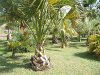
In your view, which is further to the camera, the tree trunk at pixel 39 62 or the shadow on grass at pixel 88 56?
the shadow on grass at pixel 88 56

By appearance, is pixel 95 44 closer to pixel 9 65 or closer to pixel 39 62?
pixel 39 62

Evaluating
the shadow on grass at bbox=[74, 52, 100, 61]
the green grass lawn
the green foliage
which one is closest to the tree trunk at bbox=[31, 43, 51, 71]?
the green grass lawn

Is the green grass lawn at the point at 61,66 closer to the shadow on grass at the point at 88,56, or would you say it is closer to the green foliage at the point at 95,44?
the shadow on grass at the point at 88,56

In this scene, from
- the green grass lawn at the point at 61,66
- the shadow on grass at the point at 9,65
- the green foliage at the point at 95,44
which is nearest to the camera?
the green grass lawn at the point at 61,66

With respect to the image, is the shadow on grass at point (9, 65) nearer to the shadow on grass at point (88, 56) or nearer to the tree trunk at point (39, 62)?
the tree trunk at point (39, 62)

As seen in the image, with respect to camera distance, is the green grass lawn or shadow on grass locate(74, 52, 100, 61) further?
shadow on grass locate(74, 52, 100, 61)

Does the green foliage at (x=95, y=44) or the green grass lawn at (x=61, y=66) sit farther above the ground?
the green foliage at (x=95, y=44)

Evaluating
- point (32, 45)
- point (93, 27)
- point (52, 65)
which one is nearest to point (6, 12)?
point (52, 65)

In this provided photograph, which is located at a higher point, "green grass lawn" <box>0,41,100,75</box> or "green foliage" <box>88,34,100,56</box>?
"green foliage" <box>88,34,100,56</box>

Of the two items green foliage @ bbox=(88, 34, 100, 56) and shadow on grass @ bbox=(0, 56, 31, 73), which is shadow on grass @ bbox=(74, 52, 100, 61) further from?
shadow on grass @ bbox=(0, 56, 31, 73)

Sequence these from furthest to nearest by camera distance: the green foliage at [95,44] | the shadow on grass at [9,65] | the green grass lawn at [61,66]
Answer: the green foliage at [95,44], the shadow on grass at [9,65], the green grass lawn at [61,66]

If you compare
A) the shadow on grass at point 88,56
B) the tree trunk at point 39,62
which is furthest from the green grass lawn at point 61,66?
the tree trunk at point 39,62

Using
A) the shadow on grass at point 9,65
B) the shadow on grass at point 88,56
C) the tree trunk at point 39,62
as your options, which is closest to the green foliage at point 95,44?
the shadow on grass at point 88,56

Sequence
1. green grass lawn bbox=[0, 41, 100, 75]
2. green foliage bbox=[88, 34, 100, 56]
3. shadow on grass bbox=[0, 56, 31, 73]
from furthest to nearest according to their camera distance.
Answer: green foliage bbox=[88, 34, 100, 56], shadow on grass bbox=[0, 56, 31, 73], green grass lawn bbox=[0, 41, 100, 75]
